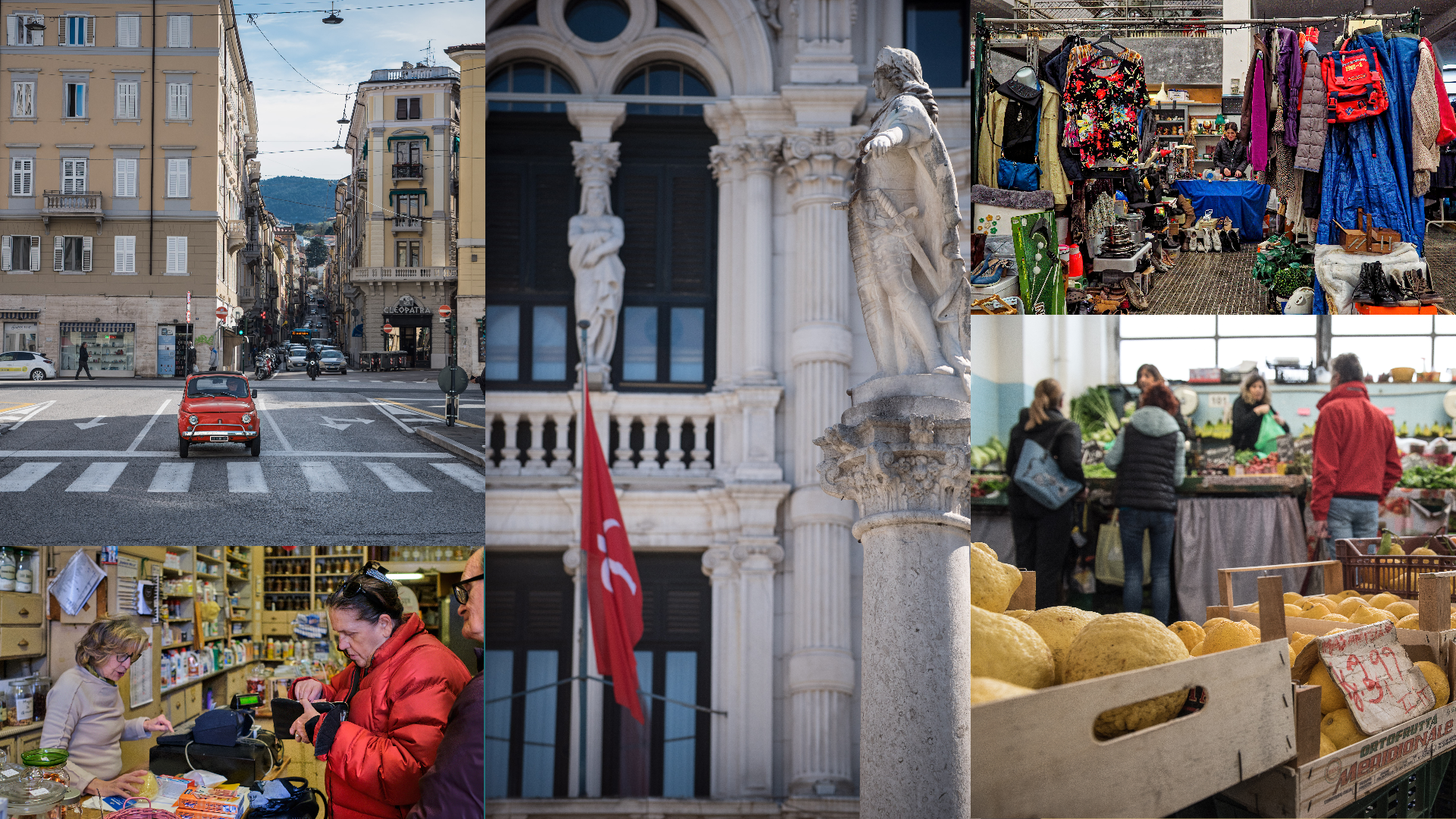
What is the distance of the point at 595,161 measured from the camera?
465cm

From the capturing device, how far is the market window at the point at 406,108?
476 cm

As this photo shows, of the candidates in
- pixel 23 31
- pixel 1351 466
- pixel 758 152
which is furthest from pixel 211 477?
pixel 1351 466

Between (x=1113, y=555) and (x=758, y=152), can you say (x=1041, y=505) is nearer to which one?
(x=1113, y=555)

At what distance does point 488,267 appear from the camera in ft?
15.4

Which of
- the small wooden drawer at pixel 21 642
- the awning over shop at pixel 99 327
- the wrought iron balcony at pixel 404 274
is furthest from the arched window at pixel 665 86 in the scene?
the small wooden drawer at pixel 21 642

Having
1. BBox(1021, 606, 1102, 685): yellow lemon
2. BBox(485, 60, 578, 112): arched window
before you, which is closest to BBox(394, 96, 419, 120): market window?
BBox(485, 60, 578, 112): arched window

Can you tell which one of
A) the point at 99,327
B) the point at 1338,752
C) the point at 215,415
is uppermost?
the point at 99,327

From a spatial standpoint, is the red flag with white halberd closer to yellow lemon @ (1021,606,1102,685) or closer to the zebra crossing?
the zebra crossing

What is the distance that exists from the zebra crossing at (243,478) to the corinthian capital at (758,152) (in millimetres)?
1516

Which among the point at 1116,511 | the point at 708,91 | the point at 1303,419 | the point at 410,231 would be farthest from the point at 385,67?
the point at 1303,419

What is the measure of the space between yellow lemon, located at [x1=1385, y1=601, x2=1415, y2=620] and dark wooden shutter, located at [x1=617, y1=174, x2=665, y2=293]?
2844 mm

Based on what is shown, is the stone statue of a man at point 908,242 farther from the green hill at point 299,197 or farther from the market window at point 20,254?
the market window at point 20,254

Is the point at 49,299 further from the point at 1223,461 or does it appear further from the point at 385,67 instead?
the point at 1223,461

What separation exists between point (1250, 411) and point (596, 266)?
2.46 metres
